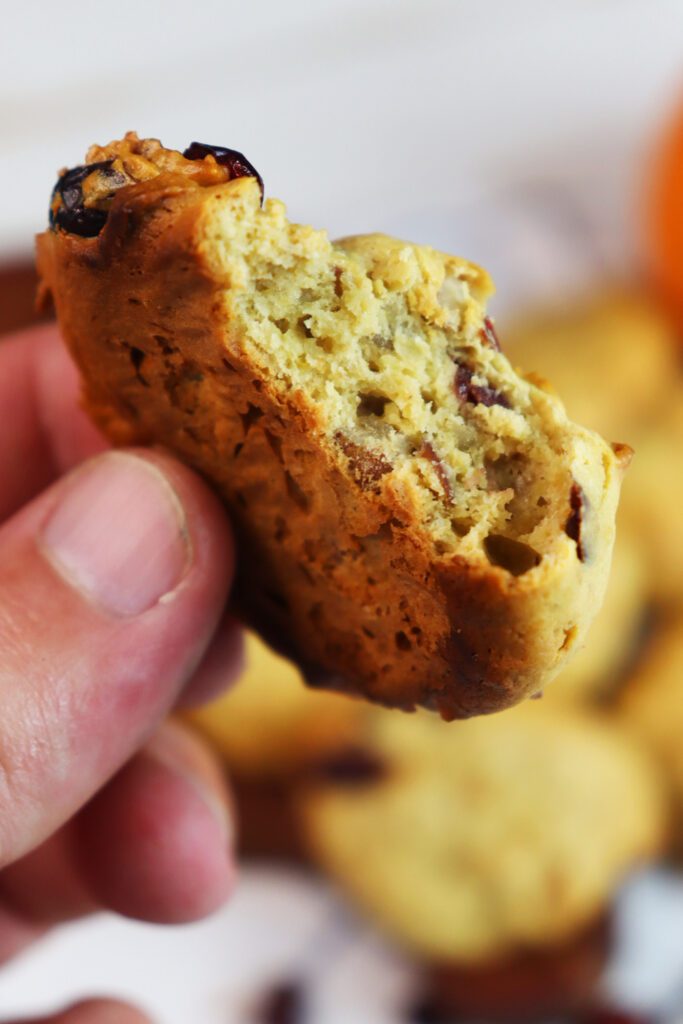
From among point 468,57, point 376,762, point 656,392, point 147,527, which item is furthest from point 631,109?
point 147,527

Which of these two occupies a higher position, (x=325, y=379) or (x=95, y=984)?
(x=325, y=379)

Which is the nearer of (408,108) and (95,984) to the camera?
(95,984)

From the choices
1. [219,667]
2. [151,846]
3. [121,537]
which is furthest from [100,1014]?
[121,537]

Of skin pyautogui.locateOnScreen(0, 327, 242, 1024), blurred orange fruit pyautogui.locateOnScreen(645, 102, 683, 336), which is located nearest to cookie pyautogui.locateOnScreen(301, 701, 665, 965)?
skin pyautogui.locateOnScreen(0, 327, 242, 1024)

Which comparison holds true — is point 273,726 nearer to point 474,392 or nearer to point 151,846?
point 151,846

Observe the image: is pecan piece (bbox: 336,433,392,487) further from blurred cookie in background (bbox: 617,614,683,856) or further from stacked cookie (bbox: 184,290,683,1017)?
blurred cookie in background (bbox: 617,614,683,856)

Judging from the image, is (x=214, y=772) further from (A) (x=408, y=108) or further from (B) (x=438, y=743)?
(A) (x=408, y=108)
